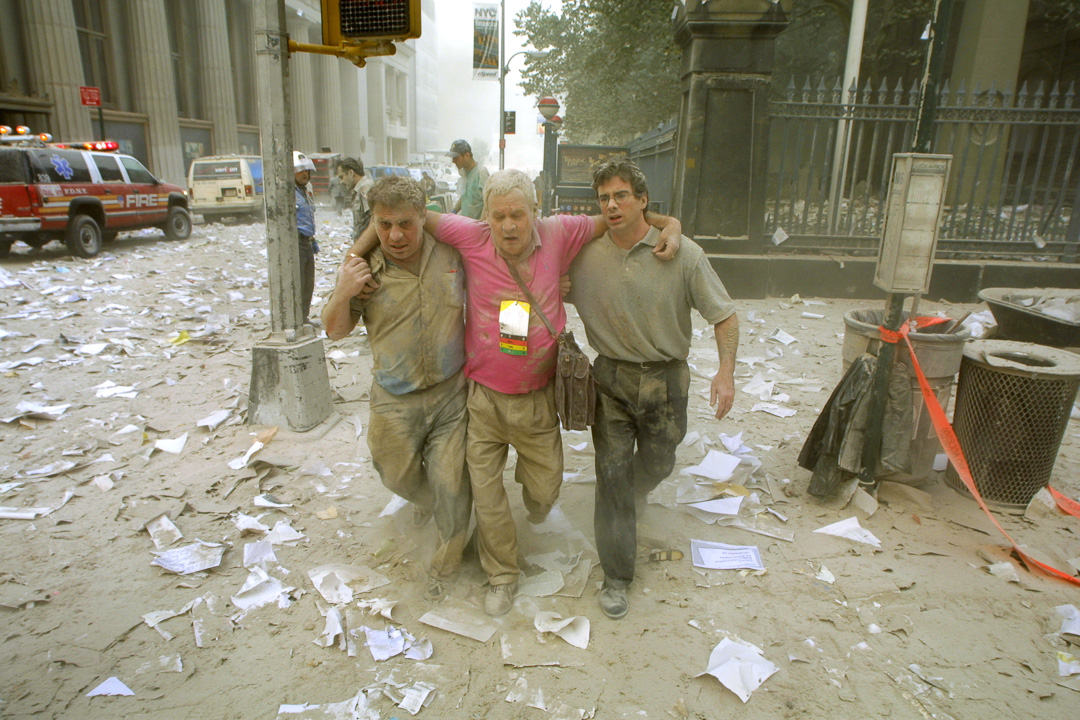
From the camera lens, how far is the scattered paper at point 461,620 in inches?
122

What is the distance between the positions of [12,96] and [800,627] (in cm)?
2412

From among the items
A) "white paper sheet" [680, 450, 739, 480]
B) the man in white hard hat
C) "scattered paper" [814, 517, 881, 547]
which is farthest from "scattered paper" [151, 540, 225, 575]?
the man in white hard hat

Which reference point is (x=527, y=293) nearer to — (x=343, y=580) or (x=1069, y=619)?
(x=343, y=580)

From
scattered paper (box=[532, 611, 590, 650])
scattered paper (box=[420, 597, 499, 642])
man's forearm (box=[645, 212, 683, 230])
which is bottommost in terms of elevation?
scattered paper (box=[420, 597, 499, 642])

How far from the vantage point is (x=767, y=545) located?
12.7 feet

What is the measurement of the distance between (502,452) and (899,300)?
250 centimetres

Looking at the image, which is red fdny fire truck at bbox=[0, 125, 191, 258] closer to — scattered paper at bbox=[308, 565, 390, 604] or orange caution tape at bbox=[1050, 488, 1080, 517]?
scattered paper at bbox=[308, 565, 390, 604]

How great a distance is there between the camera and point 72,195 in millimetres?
13430

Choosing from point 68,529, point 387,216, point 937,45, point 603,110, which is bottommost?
point 68,529

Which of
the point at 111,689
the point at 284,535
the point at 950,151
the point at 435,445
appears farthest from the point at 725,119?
the point at 111,689

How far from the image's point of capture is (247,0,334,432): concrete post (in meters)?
4.85

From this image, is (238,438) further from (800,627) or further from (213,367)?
(800,627)

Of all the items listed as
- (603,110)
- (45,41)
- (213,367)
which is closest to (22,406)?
(213,367)

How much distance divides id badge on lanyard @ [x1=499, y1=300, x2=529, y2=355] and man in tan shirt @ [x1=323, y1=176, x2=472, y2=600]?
0.84 feet
